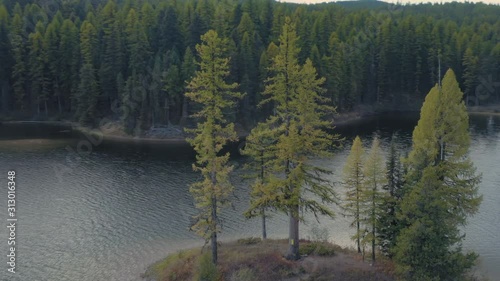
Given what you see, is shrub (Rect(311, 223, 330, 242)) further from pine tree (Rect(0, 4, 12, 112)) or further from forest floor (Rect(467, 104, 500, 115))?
forest floor (Rect(467, 104, 500, 115))

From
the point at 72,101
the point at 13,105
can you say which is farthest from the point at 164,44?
the point at 13,105

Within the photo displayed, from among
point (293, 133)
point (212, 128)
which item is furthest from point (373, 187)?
point (212, 128)

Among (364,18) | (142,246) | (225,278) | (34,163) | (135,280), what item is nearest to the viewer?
(225,278)

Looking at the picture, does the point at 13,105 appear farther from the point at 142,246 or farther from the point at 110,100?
the point at 142,246

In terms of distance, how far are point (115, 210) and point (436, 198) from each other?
101 ft

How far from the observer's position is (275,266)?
30.4m

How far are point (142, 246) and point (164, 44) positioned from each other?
6052 cm

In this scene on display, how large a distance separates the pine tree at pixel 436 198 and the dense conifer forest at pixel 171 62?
41551 mm

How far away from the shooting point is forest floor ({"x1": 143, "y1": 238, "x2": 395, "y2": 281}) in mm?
29672

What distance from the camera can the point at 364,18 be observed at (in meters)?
146

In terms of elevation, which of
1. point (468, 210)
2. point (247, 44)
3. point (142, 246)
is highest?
point (247, 44)

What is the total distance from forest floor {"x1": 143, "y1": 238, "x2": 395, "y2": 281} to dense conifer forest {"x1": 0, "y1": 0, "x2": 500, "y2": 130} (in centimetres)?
4706

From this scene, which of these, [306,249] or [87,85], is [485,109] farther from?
[306,249]

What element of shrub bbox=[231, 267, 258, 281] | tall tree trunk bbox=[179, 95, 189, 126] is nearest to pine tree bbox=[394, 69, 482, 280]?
shrub bbox=[231, 267, 258, 281]
